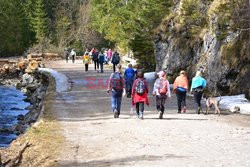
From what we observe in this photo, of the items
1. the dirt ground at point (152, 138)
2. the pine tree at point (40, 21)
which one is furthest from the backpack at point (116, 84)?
the pine tree at point (40, 21)

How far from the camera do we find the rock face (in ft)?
73.8

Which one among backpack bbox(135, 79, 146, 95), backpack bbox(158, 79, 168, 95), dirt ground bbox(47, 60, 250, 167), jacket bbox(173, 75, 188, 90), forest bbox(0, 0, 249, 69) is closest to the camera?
dirt ground bbox(47, 60, 250, 167)

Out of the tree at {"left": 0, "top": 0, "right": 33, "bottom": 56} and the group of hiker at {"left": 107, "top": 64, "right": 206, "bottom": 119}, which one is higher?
the tree at {"left": 0, "top": 0, "right": 33, "bottom": 56}

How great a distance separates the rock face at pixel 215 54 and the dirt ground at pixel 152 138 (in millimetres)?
4099

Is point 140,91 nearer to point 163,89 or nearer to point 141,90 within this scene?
point 141,90

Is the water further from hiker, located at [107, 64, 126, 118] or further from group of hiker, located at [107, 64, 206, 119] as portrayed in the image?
group of hiker, located at [107, 64, 206, 119]

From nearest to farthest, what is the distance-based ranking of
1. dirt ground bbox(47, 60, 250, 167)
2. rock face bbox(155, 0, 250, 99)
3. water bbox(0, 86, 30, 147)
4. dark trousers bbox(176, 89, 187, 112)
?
1. dirt ground bbox(47, 60, 250, 167)
2. dark trousers bbox(176, 89, 187, 112)
3. water bbox(0, 86, 30, 147)
4. rock face bbox(155, 0, 250, 99)

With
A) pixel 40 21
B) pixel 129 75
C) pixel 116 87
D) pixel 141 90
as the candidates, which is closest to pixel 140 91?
pixel 141 90

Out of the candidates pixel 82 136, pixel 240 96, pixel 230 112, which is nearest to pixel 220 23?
pixel 240 96

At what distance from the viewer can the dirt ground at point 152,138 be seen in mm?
10352

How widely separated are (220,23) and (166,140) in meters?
11.8

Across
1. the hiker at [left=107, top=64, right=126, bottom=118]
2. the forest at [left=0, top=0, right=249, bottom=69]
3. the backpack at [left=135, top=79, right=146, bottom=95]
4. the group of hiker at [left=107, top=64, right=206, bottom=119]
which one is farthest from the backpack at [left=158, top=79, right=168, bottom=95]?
the forest at [left=0, top=0, right=249, bottom=69]

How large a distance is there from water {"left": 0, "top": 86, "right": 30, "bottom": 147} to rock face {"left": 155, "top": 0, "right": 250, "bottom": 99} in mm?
9611

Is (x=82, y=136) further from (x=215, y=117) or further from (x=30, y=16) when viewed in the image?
(x=30, y=16)
